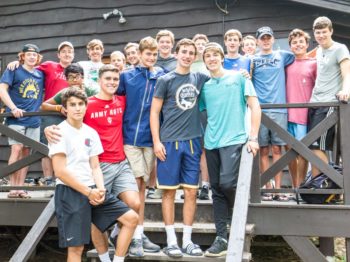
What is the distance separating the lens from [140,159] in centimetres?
375

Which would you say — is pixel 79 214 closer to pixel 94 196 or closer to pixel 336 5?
pixel 94 196

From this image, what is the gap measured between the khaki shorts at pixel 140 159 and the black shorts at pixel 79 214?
37cm

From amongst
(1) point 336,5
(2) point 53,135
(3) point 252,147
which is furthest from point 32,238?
(1) point 336,5

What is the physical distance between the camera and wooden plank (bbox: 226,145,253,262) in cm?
266

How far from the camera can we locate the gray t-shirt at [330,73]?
14.5 feet

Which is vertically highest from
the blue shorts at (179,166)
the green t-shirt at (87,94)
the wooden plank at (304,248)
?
the green t-shirt at (87,94)

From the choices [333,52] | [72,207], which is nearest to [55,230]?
[72,207]

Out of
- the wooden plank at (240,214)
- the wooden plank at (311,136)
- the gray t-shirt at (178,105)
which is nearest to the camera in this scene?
the wooden plank at (240,214)

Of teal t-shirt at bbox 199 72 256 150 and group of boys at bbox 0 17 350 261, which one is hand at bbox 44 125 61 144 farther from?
teal t-shirt at bbox 199 72 256 150

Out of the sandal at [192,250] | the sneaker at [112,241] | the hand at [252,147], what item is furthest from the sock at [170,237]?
the hand at [252,147]

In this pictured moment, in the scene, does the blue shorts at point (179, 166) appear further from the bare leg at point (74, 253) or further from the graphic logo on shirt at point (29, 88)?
the graphic logo on shirt at point (29, 88)

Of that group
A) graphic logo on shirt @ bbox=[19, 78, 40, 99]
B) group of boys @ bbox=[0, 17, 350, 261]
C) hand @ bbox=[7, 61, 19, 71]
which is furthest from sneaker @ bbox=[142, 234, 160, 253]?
hand @ bbox=[7, 61, 19, 71]

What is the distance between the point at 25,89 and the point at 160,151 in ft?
8.32

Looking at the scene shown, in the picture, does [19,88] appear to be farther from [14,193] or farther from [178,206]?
[178,206]
